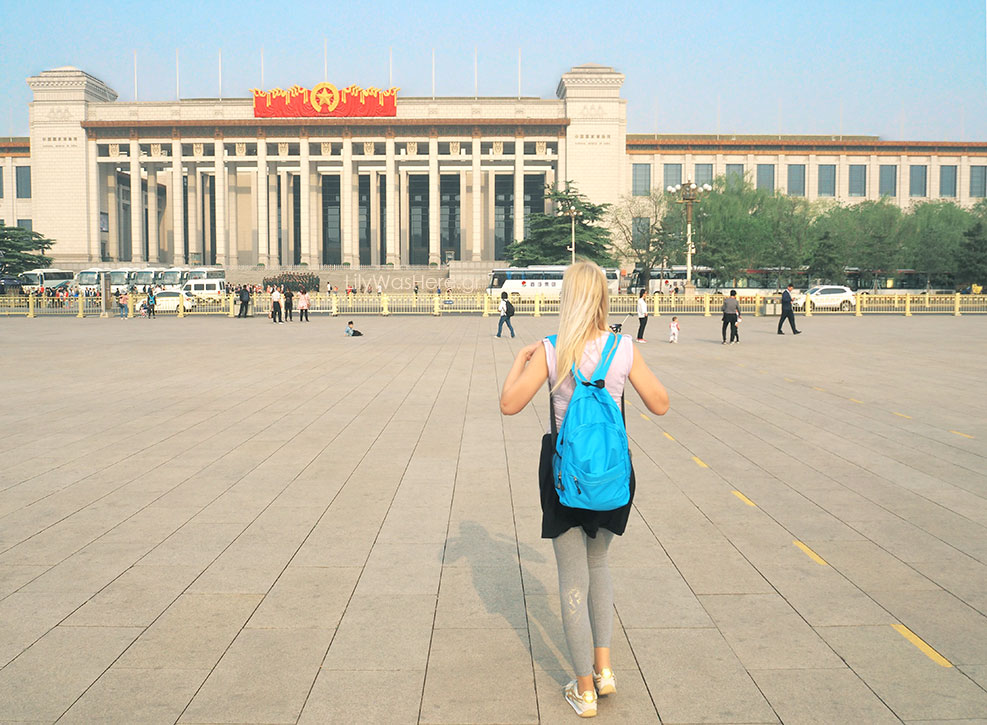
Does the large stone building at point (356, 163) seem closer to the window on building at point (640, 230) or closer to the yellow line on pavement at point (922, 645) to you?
the window on building at point (640, 230)

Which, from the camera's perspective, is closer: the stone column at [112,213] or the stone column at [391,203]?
the stone column at [391,203]

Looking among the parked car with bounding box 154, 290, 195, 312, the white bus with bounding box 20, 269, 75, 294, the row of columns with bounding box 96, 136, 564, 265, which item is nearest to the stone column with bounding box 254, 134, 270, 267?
the row of columns with bounding box 96, 136, 564, 265

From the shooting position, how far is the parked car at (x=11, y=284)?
2456 inches

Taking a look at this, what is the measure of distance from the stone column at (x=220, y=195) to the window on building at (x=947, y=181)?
73978mm

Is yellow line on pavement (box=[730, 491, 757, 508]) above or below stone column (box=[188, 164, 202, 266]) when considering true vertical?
below

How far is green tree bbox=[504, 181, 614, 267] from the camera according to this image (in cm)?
5878

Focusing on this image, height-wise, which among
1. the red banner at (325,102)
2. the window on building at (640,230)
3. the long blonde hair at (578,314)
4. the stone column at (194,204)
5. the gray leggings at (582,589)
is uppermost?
the red banner at (325,102)

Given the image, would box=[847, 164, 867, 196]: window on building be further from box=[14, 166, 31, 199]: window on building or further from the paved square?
box=[14, 166, 31, 199]: window on building

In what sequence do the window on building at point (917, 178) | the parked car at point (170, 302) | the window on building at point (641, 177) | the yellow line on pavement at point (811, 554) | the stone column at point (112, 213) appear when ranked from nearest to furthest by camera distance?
the yellow line on pavement at point (811, 554) → the parked car at point (170, 302) → the stone column at point (112, 213) → the window on building at point (641, 177) → the window on building at point (917, 178)

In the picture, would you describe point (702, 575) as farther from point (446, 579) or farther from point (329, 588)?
point (329, 588)

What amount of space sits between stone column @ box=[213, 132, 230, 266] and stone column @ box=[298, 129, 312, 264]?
24.0ft

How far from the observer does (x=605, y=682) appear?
12.0 feet

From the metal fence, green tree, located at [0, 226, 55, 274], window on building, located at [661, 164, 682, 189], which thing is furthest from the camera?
window on building, located at [661, 164, 682, 189]

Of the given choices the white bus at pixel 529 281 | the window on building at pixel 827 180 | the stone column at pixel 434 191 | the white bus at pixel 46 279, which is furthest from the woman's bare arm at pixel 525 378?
the window on building at pixel 827 180
